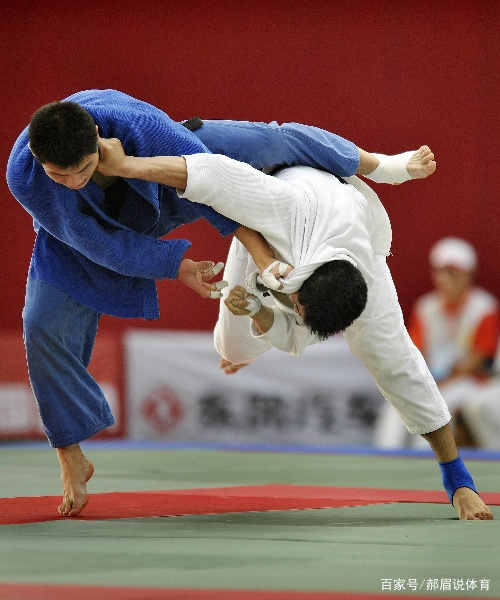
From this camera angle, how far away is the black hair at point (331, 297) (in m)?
2.97

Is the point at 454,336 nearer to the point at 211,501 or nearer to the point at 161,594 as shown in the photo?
the point at 211,501

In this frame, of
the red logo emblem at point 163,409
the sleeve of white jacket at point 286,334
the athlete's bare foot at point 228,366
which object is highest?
the sleeve of white jacket at point 286,334

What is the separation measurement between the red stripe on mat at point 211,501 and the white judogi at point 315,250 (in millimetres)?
483

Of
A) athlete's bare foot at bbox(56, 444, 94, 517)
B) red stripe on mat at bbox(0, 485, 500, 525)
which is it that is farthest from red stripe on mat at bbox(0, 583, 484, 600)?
athlete's bare foot at bbox(56, 444, 94, 517)

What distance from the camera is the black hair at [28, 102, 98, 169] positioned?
2807 millimetres

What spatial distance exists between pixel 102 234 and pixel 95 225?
0.11 feet

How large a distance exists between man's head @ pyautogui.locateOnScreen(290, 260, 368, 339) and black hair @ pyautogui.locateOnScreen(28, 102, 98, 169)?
0.68 m

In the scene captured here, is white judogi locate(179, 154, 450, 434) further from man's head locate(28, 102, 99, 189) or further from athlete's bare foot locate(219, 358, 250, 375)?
man's head locate(28, 102, 99, 189)

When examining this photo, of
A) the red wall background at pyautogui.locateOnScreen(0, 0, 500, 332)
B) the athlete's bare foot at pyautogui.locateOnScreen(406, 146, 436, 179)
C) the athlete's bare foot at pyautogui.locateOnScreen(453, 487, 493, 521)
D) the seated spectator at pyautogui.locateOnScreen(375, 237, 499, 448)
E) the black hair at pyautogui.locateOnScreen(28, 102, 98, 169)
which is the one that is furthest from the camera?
the red wall background at pyautogui.locateOnScreen(0, 0, 500, 332)

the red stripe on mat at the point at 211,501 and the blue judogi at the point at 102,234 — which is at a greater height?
the blue judogi at the point at 102,234

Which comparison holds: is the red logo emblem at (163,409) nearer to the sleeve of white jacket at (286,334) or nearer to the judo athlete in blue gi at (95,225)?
the judo athlete in blue gi at (95,225)

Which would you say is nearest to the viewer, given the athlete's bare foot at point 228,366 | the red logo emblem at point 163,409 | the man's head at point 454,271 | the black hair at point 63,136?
the black hair at point 63,136

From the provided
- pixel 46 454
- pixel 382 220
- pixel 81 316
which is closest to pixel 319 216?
pixel 382 220

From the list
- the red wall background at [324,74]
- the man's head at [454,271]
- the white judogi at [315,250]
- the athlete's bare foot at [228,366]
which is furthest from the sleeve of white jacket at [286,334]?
the red wall background at [324,74]
